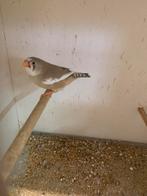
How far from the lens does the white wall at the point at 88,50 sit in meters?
0.99

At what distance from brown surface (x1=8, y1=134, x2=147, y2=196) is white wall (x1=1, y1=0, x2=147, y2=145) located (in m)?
0.16

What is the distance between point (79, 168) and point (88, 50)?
0.65 m

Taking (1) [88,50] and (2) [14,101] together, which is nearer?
(1) [88,50]

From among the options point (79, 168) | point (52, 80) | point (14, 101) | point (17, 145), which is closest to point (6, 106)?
point (14, 101)

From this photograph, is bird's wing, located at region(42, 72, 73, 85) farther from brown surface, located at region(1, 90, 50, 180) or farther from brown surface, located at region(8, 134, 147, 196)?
brown surface, located at region(8, 134, 147, 196)

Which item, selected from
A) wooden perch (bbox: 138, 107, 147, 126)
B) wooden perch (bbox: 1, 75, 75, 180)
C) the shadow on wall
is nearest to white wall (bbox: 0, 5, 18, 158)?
the shadow on wall

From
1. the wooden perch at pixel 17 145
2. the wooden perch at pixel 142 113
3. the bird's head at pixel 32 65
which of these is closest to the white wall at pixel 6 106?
the bird's head at pixel 32 65

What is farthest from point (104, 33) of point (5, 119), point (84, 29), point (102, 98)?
point (5, 119)

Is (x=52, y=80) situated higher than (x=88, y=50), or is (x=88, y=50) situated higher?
(x=88, y=50)

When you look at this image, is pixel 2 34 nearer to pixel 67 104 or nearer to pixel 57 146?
pixel 67 104

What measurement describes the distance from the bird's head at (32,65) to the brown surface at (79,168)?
23.0 inches

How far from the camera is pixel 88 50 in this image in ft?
3.63

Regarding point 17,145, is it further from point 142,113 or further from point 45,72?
point 142,113

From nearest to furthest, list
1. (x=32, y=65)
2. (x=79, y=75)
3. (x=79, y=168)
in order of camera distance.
A: (x=32, y=65), (x=79, y=75), (x=79, y=168)
